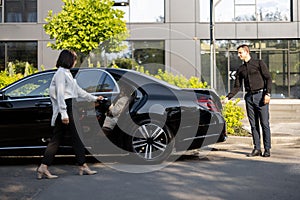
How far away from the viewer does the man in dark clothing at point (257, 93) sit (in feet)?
27.4

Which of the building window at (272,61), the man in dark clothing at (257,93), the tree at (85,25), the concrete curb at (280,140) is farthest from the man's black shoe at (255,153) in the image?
the building window at (272,61)

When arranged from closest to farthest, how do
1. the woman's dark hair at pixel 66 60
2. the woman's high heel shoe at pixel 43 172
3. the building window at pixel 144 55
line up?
1. the woman's high heel shoe at pixel 43 172
2. the woman's dark hair at pixel 66 60
3. the building window at pixel 144 55

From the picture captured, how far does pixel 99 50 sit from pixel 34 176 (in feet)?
41.5

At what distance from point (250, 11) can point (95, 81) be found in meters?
18.2

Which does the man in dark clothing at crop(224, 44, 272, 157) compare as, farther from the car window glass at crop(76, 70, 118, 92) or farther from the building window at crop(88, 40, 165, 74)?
the building window at crop(88, 40, 165, 74)

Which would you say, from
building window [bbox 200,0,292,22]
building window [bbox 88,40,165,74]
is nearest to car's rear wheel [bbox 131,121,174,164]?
building window [bbox 88,40,165,74]

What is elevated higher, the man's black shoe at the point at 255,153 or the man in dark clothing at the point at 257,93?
the man in dark clothing at the point at 257,93

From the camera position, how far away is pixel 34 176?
6844 millimetres

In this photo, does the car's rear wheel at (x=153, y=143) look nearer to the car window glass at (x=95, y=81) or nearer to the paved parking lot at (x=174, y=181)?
the paved parking lot at (x=174, y=181)

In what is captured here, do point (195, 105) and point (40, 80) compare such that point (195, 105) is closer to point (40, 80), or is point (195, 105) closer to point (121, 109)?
point (121, 109)

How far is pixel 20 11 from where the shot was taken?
80.4ft

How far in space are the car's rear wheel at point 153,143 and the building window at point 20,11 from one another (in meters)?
18.4

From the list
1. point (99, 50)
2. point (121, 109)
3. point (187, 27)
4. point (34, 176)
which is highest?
point (187, 27)

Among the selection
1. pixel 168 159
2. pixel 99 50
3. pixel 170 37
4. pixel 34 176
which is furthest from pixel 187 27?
pixel 34 176
